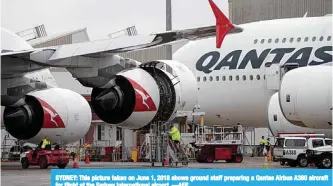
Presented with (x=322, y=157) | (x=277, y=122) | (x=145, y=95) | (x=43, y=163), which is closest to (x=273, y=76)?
(x=277, y=122)

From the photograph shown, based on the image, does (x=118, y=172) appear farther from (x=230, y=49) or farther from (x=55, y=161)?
(x=230, y=49)

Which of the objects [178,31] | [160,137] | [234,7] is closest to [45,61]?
[178,31]

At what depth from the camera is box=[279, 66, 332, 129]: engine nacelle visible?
21.4m

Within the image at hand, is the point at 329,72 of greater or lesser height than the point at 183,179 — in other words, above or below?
above

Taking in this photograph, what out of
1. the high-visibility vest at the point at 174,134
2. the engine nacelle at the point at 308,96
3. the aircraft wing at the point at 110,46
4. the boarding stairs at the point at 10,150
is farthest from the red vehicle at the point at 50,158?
the boarding stairs at the point at 10,150

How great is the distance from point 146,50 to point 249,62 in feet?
81.9

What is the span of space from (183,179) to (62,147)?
1845 centimetres

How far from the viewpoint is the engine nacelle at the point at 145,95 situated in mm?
22719

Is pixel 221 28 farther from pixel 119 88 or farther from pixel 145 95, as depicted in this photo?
pixel 119 88

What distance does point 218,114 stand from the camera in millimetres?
35938

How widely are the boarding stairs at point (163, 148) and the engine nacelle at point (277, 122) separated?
18.5 feet

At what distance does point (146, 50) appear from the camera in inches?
2291

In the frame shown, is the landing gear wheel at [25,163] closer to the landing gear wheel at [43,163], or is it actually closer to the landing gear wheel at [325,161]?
the landing gear wheel at [43,163]

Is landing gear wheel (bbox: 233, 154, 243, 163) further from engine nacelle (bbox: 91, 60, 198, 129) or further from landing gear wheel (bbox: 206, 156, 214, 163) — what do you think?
engine nacelle (bbox: 91, 60, 198, 129)
